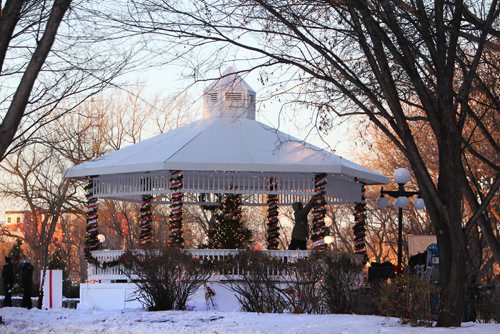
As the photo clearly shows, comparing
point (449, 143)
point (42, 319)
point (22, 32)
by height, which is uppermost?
point (22, 32)

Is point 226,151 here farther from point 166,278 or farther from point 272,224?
point 166,278

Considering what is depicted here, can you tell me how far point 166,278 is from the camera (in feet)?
66.3

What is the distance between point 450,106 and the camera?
15.2 metres

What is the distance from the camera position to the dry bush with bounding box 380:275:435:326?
1530 cm

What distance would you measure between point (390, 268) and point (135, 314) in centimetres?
615

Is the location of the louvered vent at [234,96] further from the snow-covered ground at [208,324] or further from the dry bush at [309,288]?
the snow-covered ground at [208,324]

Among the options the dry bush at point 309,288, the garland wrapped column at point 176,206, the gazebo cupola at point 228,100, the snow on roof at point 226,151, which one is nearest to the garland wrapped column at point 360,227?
the snow on roof at point 226,151

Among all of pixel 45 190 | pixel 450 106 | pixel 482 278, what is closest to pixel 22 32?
pixel 450 106

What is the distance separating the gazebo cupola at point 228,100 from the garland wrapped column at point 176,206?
3.07 meters

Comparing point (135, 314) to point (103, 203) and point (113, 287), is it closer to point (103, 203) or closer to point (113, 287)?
point (113, 287)

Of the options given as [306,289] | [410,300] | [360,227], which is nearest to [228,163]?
[360,227]

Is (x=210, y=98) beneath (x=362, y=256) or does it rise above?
above

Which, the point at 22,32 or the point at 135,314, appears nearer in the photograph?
the point at 22,32

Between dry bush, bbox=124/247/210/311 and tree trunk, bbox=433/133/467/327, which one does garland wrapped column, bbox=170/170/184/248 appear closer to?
dry bush, bbox=124/247/210/311
